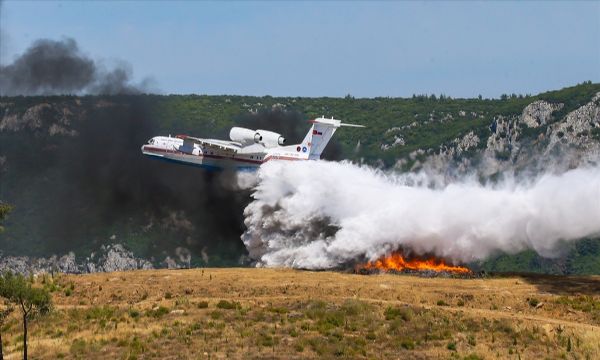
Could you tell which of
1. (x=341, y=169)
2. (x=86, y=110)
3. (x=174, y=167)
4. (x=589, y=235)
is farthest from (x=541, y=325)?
(x=86, y=110)

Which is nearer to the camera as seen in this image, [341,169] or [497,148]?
[341,169]

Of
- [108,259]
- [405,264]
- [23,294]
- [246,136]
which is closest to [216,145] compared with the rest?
[246,136]

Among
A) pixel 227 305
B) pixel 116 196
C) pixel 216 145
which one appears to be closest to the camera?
pixel 227 305

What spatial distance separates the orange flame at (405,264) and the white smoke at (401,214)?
683mm

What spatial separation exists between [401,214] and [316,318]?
22167 mm

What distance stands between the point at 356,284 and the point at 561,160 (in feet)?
277

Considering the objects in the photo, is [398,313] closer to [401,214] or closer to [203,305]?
[203,305]

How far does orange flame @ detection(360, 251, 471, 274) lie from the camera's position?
306 ft

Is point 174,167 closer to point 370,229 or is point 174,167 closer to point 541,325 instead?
point 370,229

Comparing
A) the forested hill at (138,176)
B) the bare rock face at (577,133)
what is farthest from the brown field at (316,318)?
the bare rock face at (577,133)

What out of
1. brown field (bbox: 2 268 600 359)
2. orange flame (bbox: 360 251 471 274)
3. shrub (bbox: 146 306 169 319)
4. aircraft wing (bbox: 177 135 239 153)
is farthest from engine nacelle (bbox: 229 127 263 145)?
shrub (bbox: 146 306 169 319)

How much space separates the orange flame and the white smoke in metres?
0.68

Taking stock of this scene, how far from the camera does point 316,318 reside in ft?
241

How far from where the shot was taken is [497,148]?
19738 centimetres
